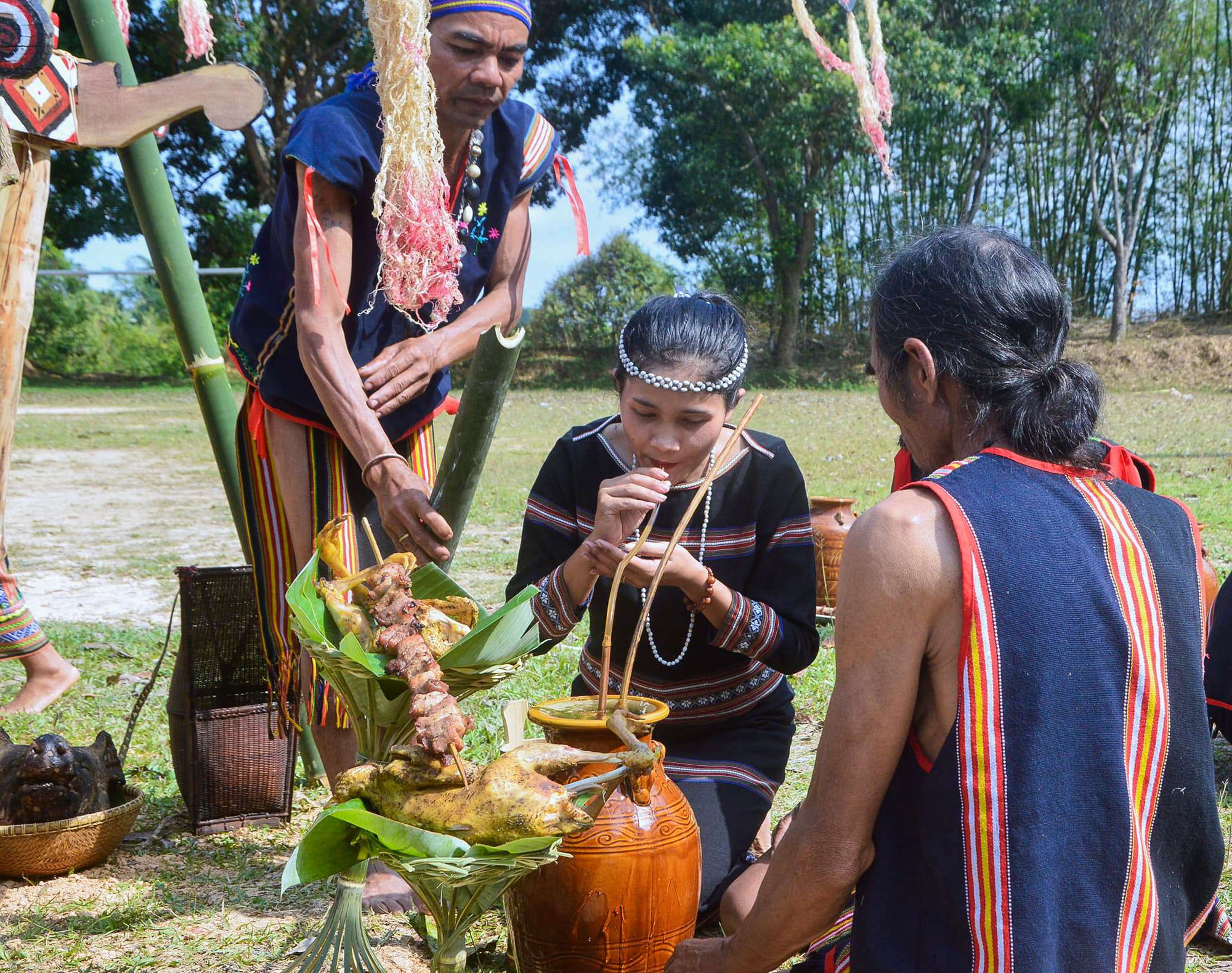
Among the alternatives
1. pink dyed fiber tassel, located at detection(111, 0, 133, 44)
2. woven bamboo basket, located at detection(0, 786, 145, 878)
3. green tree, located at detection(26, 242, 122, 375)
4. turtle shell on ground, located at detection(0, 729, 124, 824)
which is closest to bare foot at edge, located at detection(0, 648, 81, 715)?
turtle shell on ground, located at detection(0, 729, 124, 824)

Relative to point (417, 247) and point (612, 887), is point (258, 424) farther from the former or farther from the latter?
point (612, 887)

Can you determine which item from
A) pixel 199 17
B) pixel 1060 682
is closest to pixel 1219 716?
pixel 1060 682

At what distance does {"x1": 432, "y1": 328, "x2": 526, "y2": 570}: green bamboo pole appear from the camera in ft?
7.68

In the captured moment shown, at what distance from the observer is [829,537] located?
546cm

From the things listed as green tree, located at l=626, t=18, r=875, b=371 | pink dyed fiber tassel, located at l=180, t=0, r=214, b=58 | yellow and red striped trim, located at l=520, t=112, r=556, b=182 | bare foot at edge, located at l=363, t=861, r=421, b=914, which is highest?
green tree, located at l=626, t=18, r=875, b=371

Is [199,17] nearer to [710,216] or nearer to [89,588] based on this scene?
[89,588]

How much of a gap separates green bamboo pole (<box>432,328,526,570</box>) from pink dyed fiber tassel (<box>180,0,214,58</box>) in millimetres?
1628

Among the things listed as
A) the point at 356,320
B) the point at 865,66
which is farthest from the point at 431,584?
the point at 865,66

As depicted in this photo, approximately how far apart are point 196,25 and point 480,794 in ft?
9.06

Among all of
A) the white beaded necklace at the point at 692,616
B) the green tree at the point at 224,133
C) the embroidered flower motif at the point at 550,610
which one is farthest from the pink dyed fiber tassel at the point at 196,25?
the green tree at the point at 224,133

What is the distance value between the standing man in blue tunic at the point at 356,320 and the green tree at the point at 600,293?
19763 millimetres

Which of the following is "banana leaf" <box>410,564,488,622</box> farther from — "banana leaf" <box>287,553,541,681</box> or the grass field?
the grass field

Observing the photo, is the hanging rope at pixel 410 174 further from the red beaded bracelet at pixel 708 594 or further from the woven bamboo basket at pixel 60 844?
the woven bamboo basket at pixel 60 844

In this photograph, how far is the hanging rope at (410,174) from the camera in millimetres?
2336
